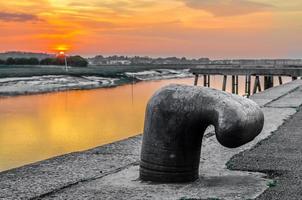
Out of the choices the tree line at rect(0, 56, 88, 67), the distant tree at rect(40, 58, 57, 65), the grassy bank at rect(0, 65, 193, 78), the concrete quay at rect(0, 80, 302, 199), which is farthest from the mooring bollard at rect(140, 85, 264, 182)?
the distant tree at rect(40, 58, 57, 65)

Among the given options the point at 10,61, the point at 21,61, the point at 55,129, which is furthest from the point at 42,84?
the point at 21,61

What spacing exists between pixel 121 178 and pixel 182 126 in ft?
4.33

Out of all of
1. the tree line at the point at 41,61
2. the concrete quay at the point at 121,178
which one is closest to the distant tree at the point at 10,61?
the tree line at the point at 41,61

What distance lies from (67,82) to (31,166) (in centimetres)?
6261

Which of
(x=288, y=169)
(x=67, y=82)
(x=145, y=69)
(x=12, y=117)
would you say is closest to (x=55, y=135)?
(x=12, y=117)

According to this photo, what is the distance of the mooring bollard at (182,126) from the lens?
277 inches

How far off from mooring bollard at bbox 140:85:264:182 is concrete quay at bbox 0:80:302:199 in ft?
0.84

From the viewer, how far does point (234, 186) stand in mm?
7137

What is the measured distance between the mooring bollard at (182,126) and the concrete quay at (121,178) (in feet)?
0.84

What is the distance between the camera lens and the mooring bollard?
704cm

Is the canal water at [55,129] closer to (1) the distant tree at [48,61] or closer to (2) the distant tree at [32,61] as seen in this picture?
(2) the distant tree at [32,61]

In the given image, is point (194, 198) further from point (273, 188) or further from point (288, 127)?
point (288, 127)

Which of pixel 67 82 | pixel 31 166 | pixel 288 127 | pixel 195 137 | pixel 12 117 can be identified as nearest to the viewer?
pixel 195 137

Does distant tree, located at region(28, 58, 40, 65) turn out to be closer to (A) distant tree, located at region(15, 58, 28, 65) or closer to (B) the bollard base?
(A) distant tree, located at region(15, 58, 28, 65)
